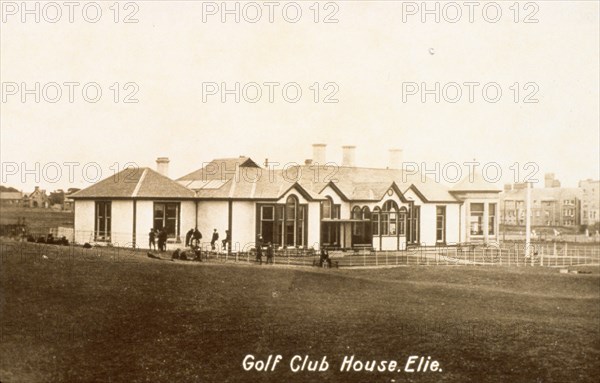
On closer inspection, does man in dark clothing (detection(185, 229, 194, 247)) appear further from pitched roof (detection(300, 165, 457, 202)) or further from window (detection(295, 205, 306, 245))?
pitched roof (detection(300, 165, 457, 202))

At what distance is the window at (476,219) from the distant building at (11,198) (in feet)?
21.5

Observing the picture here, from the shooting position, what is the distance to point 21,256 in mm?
8102

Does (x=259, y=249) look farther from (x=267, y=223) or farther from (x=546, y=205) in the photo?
(x=546, y=205)

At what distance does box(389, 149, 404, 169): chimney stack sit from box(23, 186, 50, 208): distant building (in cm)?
475

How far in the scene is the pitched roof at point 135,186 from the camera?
25.8 feet

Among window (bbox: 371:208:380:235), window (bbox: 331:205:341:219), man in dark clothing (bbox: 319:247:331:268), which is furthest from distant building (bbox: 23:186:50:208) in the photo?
window (bbox: 371:208:380:235)

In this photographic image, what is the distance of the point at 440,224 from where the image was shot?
31.7ft

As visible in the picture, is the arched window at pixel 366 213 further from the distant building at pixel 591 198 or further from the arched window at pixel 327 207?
the distant building at pixel 591 198

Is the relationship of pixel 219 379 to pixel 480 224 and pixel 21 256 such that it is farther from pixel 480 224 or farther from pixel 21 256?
pixel 480 224

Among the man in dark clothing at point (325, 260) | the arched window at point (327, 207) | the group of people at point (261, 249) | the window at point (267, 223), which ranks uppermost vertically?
the arched window at point (327, 207)

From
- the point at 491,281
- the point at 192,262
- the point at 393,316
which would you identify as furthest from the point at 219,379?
the point at 491,281

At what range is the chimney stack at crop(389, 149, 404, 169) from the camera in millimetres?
8695

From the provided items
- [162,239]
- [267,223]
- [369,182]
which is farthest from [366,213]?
[162,239]

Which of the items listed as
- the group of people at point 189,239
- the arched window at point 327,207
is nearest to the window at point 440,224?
the arched window at point 327,207
